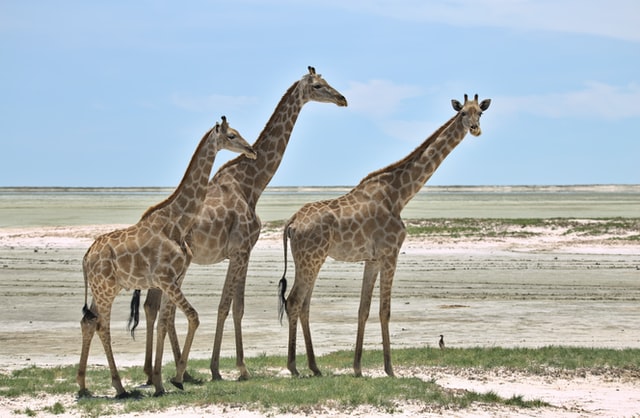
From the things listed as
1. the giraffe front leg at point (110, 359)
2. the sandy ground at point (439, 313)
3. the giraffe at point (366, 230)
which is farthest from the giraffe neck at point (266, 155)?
the giraffe front leg at point (110, 359)

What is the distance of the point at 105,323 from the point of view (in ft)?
37.2

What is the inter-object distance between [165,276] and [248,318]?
8.20 m

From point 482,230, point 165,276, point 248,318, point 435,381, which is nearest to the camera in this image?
point 165,276

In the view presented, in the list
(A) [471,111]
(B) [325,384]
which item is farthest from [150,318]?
(A) [471,111]

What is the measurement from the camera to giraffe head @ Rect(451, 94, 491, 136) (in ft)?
43.7

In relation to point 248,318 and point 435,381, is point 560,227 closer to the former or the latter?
point 248,318

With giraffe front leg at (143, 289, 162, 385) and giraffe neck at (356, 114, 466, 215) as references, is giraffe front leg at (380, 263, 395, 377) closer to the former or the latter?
giraffe neck at (356, 114, 466, 215)

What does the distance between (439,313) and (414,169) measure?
255 inches

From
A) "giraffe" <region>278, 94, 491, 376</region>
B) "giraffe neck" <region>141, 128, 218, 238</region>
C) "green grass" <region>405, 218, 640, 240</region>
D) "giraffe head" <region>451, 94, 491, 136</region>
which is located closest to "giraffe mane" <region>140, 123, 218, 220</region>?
"giraffe neck" <region>141, 128, 218, 238</region>

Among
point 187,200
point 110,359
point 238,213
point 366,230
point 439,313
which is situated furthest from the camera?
point 439,313

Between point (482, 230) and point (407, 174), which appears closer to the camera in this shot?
→ point (407, 174)

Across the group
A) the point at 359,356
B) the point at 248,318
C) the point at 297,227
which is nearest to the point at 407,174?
the point at 297,227

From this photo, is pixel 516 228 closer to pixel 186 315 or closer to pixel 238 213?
pixel 238 213

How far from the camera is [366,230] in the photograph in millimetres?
13062
